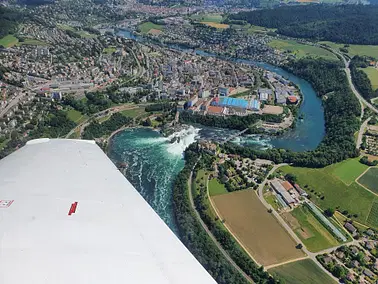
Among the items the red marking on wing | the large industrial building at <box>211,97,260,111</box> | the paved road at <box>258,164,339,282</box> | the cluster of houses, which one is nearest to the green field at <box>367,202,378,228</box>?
the cluster of houses

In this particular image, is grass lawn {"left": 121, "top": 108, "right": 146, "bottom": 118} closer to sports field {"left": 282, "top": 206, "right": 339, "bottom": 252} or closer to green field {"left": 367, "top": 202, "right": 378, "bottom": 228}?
sports field {"left": 282, "top": 206, "right": 339, "bottom": 252}

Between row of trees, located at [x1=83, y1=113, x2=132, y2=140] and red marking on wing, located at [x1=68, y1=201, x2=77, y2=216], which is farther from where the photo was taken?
row of trees, located at [x1=83, y1=113, x2=132, y2=140]

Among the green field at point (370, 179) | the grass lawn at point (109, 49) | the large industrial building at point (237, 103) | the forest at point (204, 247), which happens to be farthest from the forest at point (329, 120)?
the grass lawn at point (109, 49)

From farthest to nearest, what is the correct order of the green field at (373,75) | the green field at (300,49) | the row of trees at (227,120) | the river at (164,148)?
the green field at (300,49), the green field at (373,75), the row of trees at (227,120), the river at (164,148)

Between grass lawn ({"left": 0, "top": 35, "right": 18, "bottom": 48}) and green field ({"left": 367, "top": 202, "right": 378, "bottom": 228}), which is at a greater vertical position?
grass lawn ({"left": 0, "top": 35, "right": 18, "bottom": 48})

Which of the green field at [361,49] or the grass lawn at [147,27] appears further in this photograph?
the grass lawn at [147,27]

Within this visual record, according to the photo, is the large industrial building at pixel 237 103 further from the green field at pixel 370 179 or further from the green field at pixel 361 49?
the green field at pixel 361 49
